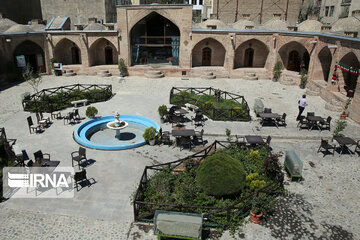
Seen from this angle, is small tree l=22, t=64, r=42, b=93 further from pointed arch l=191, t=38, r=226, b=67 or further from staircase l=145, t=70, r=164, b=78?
pointed arch l=191, t=38, r=226, b=67

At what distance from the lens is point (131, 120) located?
54.6 feet

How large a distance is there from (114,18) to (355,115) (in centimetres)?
3474

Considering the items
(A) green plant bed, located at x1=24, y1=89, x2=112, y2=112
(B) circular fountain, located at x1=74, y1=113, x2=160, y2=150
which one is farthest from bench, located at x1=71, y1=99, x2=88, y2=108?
(B) circular fountain, located at x1=74, y1=113, x2=160, y2=150

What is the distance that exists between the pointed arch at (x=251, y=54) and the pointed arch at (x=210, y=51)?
149cm

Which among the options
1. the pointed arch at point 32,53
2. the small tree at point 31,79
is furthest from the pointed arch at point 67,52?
the small tree at point 31,79

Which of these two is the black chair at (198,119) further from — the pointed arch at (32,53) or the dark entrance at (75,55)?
the dark entrance at (75,55)

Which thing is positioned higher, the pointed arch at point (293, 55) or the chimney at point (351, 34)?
the chimney at point (351, 34)

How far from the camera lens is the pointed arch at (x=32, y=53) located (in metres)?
26.8

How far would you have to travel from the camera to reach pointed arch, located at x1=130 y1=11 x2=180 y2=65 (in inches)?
1101

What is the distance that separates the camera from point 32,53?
2736cm

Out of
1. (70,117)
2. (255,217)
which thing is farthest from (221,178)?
(70,117)

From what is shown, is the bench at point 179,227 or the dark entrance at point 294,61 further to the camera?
the dark entrance at point 294,61

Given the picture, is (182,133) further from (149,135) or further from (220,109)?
(220,109)

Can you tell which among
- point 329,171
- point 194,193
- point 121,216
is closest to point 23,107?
point 121,216
